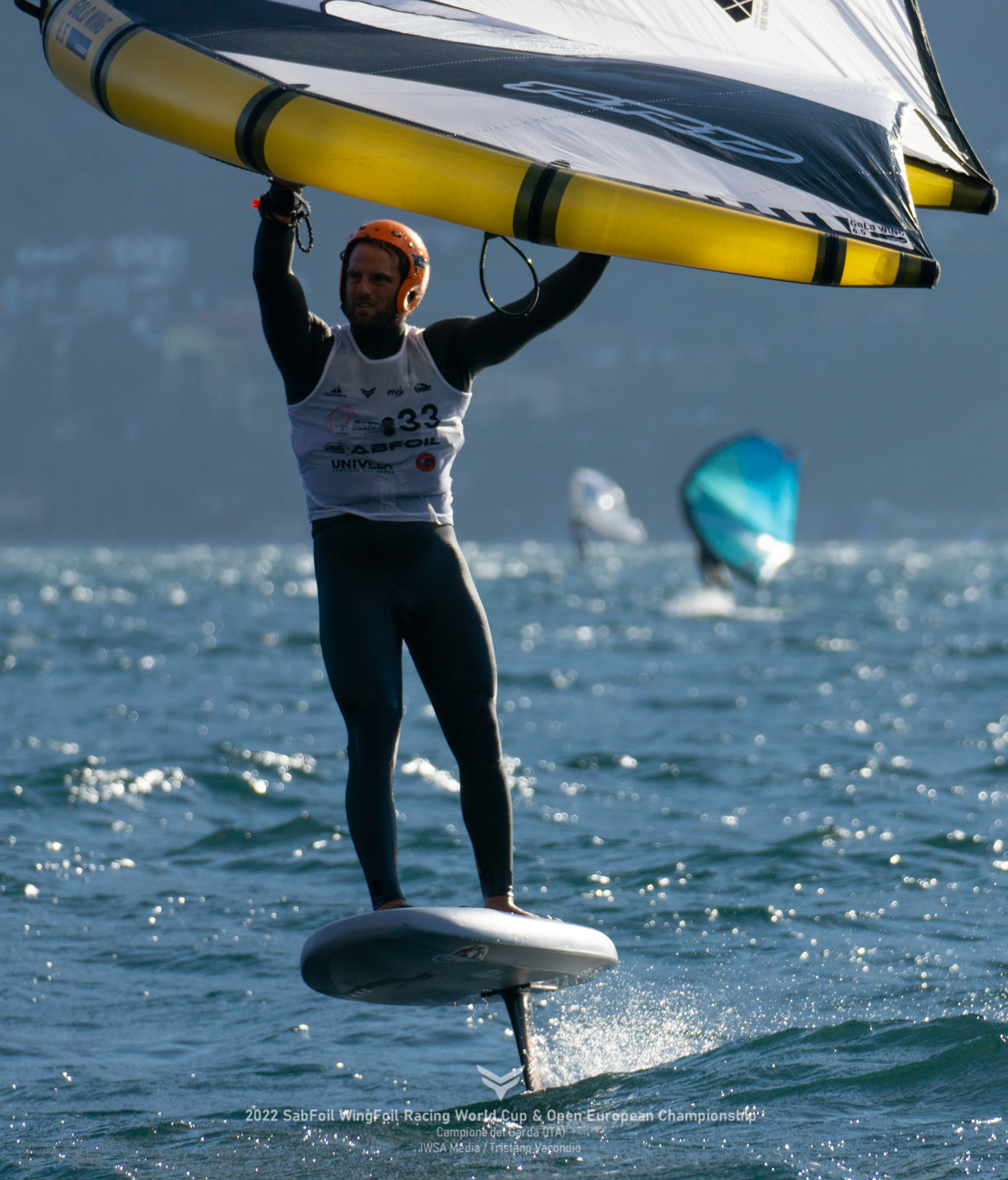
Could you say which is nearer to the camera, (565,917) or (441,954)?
(441,954)

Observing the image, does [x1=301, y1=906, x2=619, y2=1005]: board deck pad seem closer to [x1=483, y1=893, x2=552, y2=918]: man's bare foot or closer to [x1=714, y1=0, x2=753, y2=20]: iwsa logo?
[x1=483, y1=893, x2=552, y2=918]: man's bare foot

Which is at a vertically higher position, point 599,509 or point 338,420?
point 338,420

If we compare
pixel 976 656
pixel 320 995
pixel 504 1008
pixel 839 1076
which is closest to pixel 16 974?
pixel 320 995

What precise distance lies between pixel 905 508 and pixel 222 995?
177 meters

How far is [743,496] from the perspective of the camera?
3144 cm

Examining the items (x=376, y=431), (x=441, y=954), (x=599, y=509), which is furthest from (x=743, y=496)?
(x=599, y=509)

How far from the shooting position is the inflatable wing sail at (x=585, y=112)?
3352mm

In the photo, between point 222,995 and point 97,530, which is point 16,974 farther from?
point 97,530

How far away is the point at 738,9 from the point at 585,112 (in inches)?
50.1

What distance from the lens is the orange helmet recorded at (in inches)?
153

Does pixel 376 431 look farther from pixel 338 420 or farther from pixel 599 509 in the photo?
pixel 599 509

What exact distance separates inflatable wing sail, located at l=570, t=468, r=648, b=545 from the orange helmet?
54.6m

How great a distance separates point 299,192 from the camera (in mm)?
3729

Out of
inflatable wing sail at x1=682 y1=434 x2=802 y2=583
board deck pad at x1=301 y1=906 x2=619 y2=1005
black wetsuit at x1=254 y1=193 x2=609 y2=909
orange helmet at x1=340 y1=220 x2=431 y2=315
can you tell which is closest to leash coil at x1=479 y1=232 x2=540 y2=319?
black wetsuit at x1=254 y1=193 x2=609 y2=909
